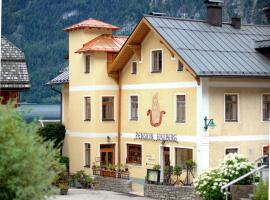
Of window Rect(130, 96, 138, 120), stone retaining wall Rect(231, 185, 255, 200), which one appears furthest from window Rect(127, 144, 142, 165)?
stone retaining wall Rect(231, 185, 255, 200)

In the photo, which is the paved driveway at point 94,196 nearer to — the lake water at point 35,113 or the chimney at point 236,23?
the lake water at point 35,113

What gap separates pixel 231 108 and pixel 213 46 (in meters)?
2.98

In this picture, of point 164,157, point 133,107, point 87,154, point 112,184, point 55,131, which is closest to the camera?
point 164,157

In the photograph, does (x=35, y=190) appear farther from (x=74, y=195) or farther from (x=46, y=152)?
(x=74, y=195)

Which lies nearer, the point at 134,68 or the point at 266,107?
the point at 266,107

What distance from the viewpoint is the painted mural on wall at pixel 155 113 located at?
112 ft

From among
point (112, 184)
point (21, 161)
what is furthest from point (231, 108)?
point (21, 161)

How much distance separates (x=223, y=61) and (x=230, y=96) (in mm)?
1515

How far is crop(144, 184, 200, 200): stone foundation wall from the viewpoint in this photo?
30.6 m

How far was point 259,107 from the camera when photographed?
33156mm

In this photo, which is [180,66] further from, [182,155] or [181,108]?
[182,155]

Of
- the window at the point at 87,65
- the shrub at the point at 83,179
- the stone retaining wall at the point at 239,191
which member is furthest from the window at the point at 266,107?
the stone retaining wall at the point at 239,191

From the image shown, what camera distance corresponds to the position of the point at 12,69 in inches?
1001

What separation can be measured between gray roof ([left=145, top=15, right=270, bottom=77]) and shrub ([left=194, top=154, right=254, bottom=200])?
214 inches
